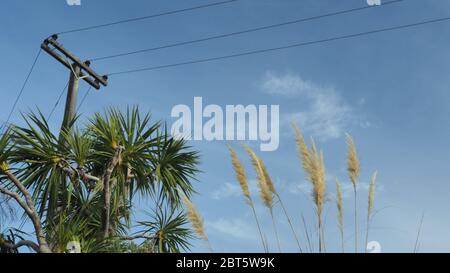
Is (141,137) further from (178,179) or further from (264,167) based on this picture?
(264,167)

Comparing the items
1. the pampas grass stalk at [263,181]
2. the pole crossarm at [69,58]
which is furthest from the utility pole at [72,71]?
the pampas grass stalk at [263,181]

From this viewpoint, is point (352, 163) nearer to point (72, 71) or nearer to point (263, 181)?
point (263, 181)

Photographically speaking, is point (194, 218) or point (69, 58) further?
point (69, 58)

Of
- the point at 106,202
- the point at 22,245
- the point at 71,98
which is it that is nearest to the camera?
the point at 22,245

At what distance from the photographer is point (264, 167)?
516cm

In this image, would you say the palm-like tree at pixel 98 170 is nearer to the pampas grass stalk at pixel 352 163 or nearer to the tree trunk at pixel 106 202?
the tree trunk at pixel 106 202

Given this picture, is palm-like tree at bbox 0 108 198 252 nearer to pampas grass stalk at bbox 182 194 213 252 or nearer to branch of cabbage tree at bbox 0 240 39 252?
branch of cabbage tree at bbox 0 240 39 252

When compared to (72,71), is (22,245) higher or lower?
lower

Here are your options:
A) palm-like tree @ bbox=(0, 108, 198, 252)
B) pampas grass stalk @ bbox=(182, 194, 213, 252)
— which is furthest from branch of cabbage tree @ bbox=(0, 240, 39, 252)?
pampas grass stalk @ bbox=(182, 194, 213, 252)

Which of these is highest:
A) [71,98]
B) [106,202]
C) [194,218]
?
[71,98]

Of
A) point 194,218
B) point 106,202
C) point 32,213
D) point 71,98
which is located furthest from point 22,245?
point 194,218
